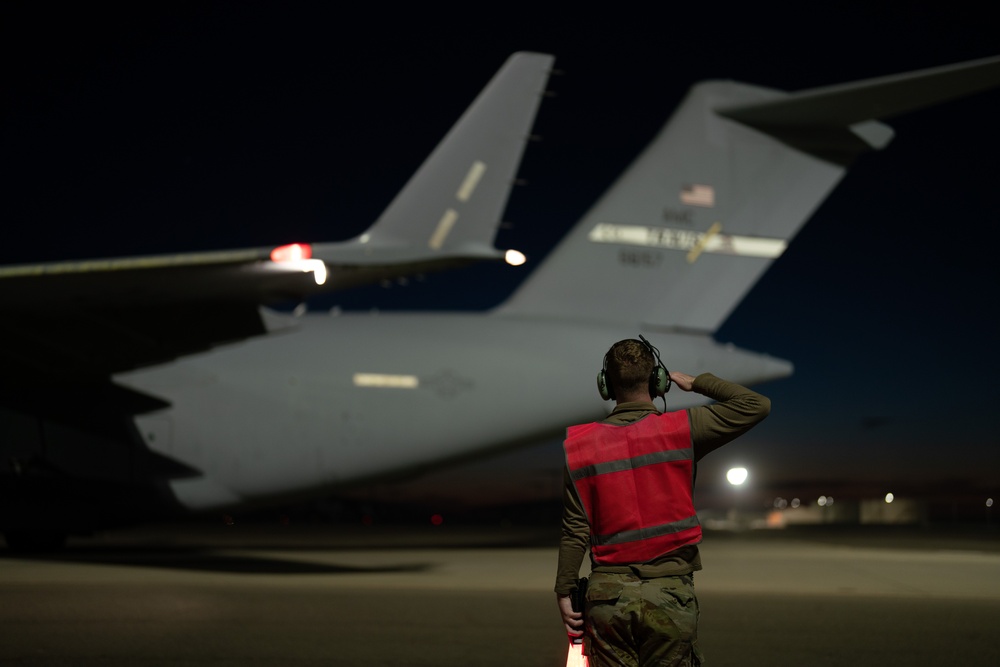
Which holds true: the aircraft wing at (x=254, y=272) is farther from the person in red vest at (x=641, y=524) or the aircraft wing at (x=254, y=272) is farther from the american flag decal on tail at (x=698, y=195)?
the person in red vest at (x=641, y=524)

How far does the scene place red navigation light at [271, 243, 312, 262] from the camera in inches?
294

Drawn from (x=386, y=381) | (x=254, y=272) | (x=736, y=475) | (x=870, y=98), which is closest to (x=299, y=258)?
(x=254, y=272)

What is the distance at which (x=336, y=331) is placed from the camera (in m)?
12.5

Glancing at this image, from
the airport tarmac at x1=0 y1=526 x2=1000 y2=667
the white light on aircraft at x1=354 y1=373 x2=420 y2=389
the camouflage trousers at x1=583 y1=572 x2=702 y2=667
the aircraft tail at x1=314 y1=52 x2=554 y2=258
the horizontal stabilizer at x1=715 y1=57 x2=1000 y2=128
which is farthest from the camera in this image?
the white light on aircraft at x1=354 y1=373 x2=420 y2=389

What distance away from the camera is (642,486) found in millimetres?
2836

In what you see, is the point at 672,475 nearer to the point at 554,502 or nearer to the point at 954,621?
the point at 954,621

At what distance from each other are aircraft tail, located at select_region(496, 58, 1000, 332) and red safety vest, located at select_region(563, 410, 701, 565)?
31.2 feet

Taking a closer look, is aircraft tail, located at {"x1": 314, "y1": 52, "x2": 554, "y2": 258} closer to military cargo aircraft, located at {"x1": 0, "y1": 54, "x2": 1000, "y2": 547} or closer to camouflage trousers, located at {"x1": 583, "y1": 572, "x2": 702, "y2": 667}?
military cargo aircraft, located at {"x1": 0, "y1": 54, "x2": 1000, "y2": 547}

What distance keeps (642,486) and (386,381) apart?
9.37 m

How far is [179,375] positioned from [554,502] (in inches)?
895

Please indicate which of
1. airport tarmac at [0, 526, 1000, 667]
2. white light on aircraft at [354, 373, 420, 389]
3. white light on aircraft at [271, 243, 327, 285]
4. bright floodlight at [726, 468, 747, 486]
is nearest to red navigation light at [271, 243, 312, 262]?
white light on aircraft at [271, 243, 327, 285]

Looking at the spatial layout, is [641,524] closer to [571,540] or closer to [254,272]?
[571,540]

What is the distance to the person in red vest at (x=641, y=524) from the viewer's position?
2.76 meters

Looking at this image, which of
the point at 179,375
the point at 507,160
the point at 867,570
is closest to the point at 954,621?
the point at 867,570
